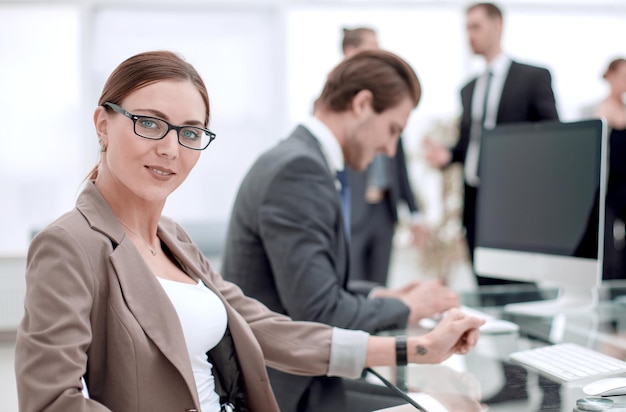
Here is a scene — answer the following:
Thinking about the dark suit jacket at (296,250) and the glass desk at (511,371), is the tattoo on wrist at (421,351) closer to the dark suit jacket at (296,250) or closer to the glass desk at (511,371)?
the glass desk at (511,371)

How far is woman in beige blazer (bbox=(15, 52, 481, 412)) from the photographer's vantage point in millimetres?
993

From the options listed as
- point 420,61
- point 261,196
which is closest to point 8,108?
point 420,61

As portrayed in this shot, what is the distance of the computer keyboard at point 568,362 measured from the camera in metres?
1.33

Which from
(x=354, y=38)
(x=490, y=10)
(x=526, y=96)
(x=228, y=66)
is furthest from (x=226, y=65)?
(x=526, y=96)

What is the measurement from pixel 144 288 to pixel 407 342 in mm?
624

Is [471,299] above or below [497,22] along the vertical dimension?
below

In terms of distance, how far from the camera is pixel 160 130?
1.20 m

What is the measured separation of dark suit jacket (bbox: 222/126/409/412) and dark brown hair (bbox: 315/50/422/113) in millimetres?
211

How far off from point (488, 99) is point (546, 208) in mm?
1632

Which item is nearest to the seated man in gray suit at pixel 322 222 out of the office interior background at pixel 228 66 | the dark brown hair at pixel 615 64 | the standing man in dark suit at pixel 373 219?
the standing man in dark suit at pixel 373 219

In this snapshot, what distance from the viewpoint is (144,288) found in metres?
1.13

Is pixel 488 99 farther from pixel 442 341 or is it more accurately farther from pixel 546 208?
pixel 442 341

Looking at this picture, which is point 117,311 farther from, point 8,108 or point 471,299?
point 8,108

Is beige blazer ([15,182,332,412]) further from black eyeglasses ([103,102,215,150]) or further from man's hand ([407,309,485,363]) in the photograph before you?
man's hand ([407,309,485,363])
